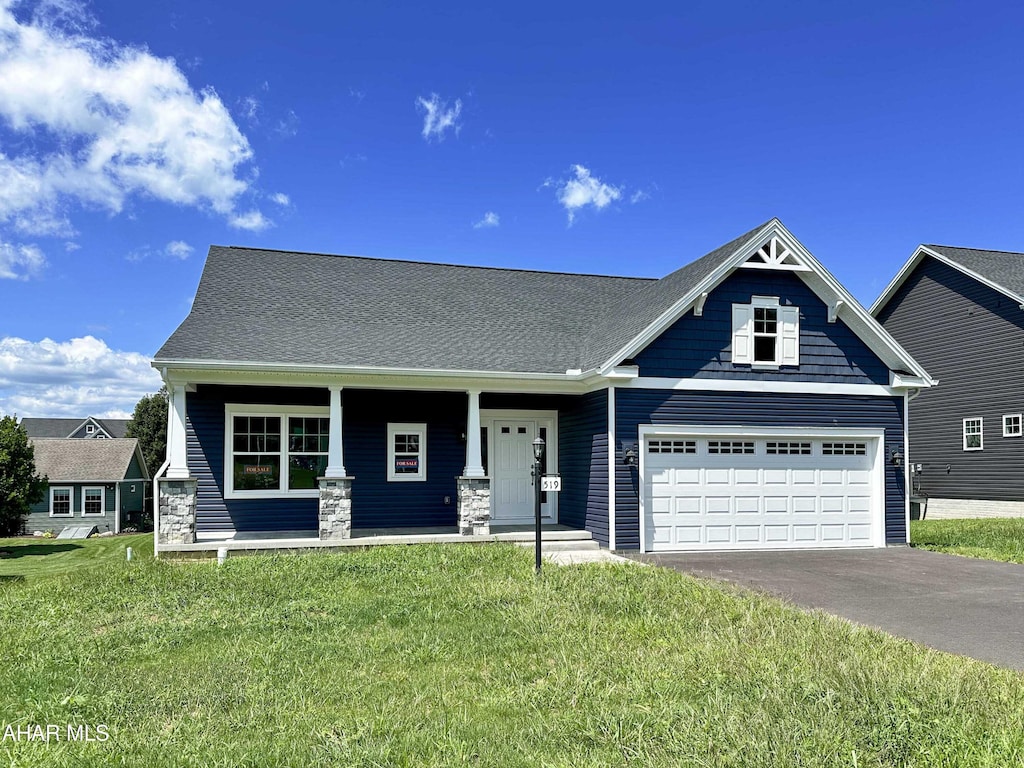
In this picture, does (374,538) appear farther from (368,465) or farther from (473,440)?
(473,440)

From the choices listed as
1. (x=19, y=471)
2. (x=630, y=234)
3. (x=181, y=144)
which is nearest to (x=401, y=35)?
(x=181, y=144)

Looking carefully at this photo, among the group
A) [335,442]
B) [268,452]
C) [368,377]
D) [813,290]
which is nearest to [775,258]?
[813,290]

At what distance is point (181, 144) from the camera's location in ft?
45.6

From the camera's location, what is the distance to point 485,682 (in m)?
5.56

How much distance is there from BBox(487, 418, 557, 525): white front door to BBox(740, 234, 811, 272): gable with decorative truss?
520 cm

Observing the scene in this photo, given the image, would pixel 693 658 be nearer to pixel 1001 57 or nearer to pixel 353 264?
pixel 353 264

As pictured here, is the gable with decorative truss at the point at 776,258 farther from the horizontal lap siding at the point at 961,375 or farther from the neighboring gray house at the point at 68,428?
the neighboring gray house at the point at 68,428

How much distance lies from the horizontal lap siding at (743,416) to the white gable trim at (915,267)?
910 centimetres

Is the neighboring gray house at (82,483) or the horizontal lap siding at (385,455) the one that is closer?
the horizontal lap siding at (385,455)

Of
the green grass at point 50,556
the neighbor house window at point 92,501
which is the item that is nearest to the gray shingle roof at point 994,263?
the green grass at point 50,556

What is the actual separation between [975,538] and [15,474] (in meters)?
29.2

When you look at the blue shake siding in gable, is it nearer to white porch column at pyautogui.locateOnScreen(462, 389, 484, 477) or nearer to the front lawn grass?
white porch column at pyautogui.locateOnScreen(462, 389, 484, 477)

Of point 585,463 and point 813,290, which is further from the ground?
point 813,290

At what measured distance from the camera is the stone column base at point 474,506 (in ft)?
43.8
